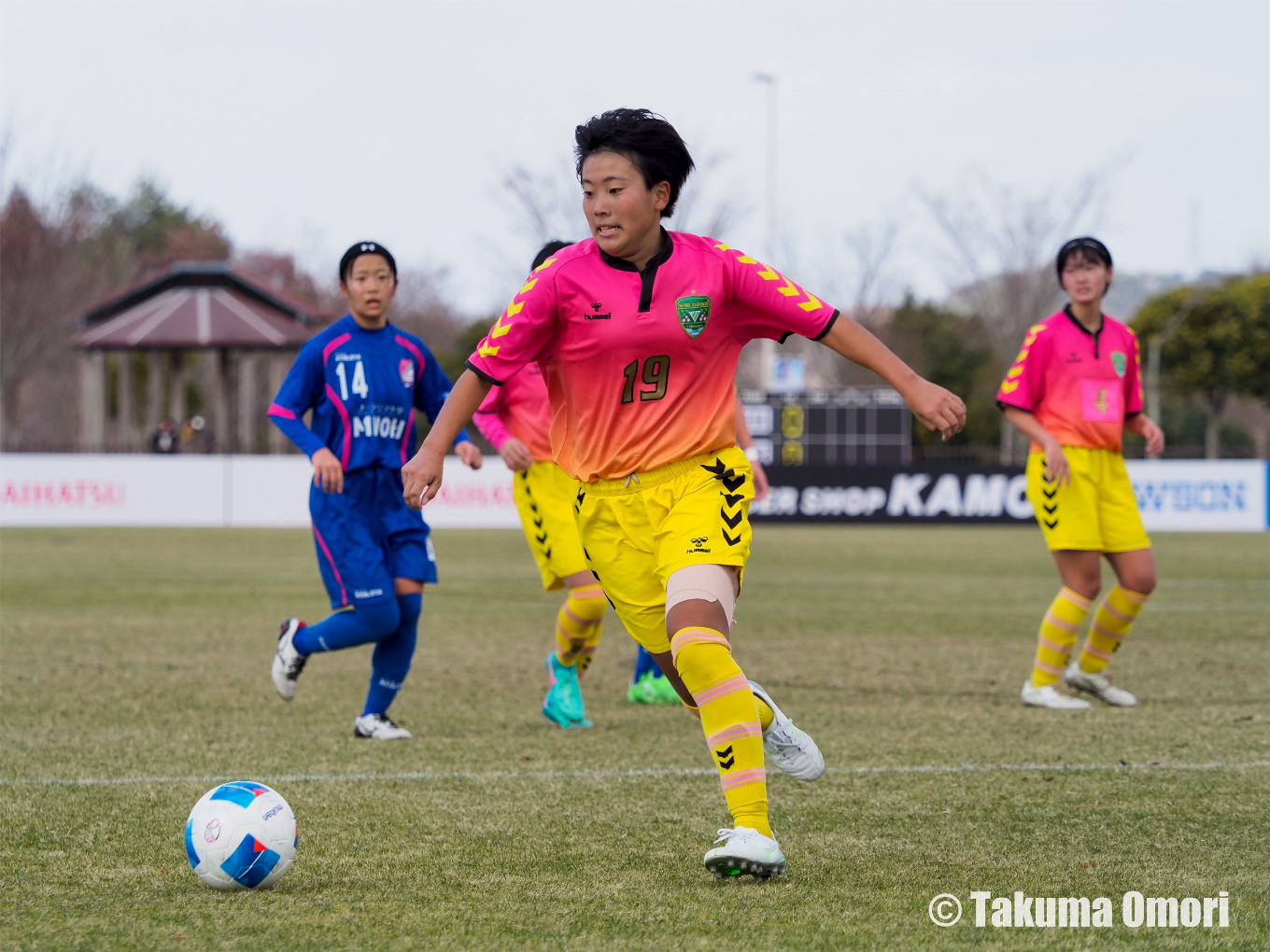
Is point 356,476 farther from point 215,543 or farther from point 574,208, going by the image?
point 574,208

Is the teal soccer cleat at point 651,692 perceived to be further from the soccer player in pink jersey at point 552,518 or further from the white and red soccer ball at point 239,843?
the white and red soccer ball at point 239,843

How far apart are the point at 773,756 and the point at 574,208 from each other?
32.1m

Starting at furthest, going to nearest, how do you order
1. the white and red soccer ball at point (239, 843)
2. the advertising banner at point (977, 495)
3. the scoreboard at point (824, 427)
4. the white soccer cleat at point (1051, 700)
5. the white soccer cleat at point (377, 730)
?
the scoreboard at point (824, 427) < the advertising banner at point (977, 495) < the white soccer cleat at point (1051, 700) < the white soccer cleat at point (377, 730) < the white and red soccer ball at point (239, 843)

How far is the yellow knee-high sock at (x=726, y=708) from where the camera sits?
3.90 m

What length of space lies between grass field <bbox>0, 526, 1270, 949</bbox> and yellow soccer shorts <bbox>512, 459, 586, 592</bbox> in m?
0.81

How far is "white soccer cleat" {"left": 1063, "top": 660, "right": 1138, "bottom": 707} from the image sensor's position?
735 centimetres

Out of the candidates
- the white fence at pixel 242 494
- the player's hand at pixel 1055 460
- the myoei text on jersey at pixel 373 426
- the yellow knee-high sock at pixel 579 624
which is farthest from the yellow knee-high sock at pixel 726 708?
the white fence at pixel 242 494

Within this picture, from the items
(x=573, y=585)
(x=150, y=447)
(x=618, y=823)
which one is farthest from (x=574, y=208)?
(x=618, y=823)

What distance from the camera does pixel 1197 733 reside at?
6.37 meters

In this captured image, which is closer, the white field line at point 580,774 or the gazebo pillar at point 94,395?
the white field line at point 580,774

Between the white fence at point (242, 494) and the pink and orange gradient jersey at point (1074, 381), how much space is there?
18613 millimetres

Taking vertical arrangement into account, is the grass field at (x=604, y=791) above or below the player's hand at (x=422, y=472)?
below

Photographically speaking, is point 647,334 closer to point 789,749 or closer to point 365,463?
A: point 789,749

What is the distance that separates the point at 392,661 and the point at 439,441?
8.80ft
